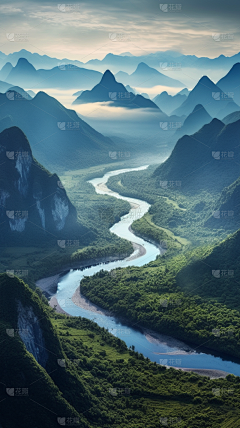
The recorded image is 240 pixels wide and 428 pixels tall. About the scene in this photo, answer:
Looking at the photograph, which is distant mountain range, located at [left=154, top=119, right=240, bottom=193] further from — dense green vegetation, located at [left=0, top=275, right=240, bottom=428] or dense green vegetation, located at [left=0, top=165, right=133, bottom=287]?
dense green vegetation, located at [left=0, top=275, right=240, bottom=428]

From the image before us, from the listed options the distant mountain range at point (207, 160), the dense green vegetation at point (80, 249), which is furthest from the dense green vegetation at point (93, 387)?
the distant mountain range at point (207, 160)

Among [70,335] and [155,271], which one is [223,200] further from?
[70,335]

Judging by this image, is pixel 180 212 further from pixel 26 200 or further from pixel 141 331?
pixel 141 331

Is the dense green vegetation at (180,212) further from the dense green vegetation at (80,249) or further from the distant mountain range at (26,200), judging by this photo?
the distant mountain range at (26,200)

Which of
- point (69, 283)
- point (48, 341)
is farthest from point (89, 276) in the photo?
point (48, 341)

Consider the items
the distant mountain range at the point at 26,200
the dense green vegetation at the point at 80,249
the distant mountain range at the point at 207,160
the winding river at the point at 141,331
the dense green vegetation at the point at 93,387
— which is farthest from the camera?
the distant mountain range at the point at 207,160

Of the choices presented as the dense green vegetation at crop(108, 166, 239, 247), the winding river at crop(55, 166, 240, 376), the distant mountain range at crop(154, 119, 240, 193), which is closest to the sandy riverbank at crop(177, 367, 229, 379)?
the winding river at crop(55, 166, 240, 376)

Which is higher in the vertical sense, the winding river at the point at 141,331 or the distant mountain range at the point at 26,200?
the distant mountain range at the point at 26,200
